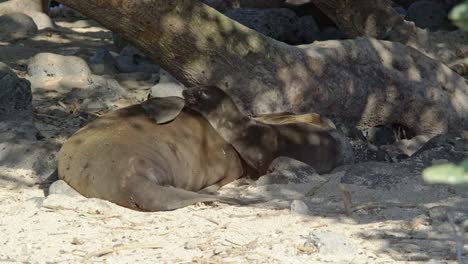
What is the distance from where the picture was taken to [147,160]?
551 cm

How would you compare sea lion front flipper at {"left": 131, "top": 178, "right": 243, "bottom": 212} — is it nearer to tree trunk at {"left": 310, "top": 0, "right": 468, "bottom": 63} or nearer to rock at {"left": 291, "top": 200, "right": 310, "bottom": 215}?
rock at {"left": 291, "top": 200, "right": 310, "bottom": 215}

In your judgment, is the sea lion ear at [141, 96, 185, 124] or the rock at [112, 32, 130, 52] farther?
the rock at [112, 32, 130, 52]

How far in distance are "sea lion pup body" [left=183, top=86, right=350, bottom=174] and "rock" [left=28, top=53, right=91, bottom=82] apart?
9.61ft

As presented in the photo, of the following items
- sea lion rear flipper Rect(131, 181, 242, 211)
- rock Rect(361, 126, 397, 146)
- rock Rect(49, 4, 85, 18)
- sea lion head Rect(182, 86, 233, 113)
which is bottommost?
rock Rect(49, 4, 85, 18)

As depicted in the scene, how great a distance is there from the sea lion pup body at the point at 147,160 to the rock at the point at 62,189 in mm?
38

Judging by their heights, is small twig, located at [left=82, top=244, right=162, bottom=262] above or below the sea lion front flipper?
above

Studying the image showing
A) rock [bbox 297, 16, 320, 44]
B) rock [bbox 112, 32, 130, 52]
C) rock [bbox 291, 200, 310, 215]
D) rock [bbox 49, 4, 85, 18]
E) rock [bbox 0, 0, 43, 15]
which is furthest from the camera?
rock [bbox 49, 4, 85, 18]

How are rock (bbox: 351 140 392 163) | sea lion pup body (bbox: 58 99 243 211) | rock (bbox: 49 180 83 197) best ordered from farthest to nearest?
rock (bbox: 351 140 392 163)
rock (bbox: 49 180 83 197)
sea lion pup body (bbox: 58 99 243 211)

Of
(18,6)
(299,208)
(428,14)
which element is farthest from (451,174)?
(18,6)

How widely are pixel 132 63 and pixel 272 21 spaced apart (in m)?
1.88

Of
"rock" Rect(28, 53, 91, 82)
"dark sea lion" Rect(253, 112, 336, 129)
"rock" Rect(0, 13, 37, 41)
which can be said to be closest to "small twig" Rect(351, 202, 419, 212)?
"dark sea lion" Rect(253, 112, 336, 129)

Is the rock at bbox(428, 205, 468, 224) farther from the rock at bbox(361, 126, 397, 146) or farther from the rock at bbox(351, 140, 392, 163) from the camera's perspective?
the rock at bbox(361, 126, 397, 146)

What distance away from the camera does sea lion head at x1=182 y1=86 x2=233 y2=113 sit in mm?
6391

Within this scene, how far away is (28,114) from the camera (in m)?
6.71
